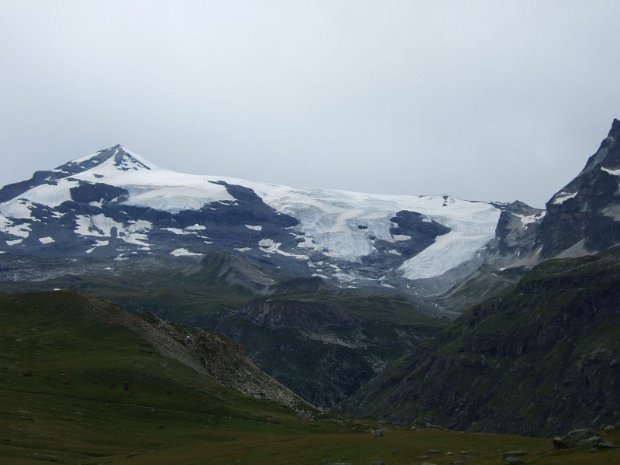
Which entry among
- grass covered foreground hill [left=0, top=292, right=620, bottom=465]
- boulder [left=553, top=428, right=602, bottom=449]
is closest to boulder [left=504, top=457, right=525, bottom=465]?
grass covered foreground hill [left=0, top=292, right=620, bottom=465]

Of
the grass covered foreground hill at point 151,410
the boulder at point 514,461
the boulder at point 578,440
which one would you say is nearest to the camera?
the boulder at point 514,461

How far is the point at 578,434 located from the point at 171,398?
63608 mm

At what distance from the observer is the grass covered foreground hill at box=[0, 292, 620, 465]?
73.3 m

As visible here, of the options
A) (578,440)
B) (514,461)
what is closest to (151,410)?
(514,461)

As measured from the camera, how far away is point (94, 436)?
286ft

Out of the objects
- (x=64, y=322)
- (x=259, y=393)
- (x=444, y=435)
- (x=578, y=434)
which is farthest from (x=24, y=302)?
(x=578, y=434)

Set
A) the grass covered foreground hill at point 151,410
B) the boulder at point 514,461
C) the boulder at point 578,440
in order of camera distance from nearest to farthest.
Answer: the boulder at point 514,461 < the boulder at point 578,440 < the grass covered foreground hill at point 151,410

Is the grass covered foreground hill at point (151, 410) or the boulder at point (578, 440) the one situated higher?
the boulder at point (578, 440)

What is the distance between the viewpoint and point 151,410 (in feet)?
346

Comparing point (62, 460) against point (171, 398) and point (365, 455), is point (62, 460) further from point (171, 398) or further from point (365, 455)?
point (171, 398)

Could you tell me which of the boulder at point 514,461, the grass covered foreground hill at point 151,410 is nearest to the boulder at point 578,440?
the grass covered foreground hill at point 151,410

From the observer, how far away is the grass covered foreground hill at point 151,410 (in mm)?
73312

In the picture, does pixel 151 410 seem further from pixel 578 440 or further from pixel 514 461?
pixel 578 440

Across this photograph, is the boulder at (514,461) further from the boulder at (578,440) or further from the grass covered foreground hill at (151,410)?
the boulder at (578,440)
